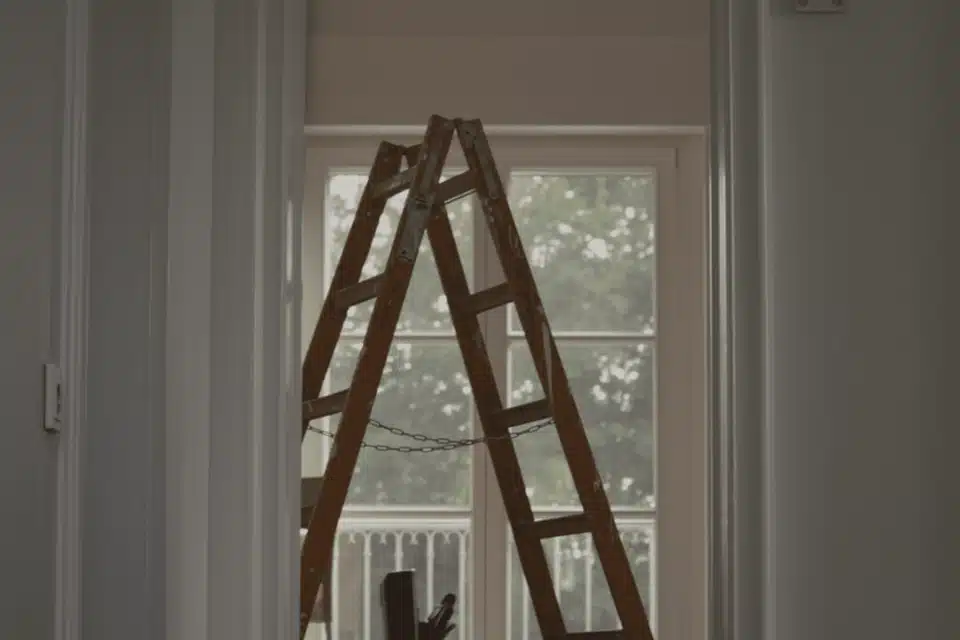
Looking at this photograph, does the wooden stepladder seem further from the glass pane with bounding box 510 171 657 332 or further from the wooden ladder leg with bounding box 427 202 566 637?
the glass pane with bounding box 510 171 657 332

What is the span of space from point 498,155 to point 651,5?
0.61 m

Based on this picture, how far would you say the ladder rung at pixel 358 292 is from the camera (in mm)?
3070

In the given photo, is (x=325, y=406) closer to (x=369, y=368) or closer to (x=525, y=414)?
(x=369, y=368)

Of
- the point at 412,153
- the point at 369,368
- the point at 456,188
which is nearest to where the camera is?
the point at 369,368

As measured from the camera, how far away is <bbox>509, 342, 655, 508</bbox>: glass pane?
151 inches

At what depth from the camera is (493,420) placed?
3.22 m

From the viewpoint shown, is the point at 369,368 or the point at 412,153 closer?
the point at 369,368
